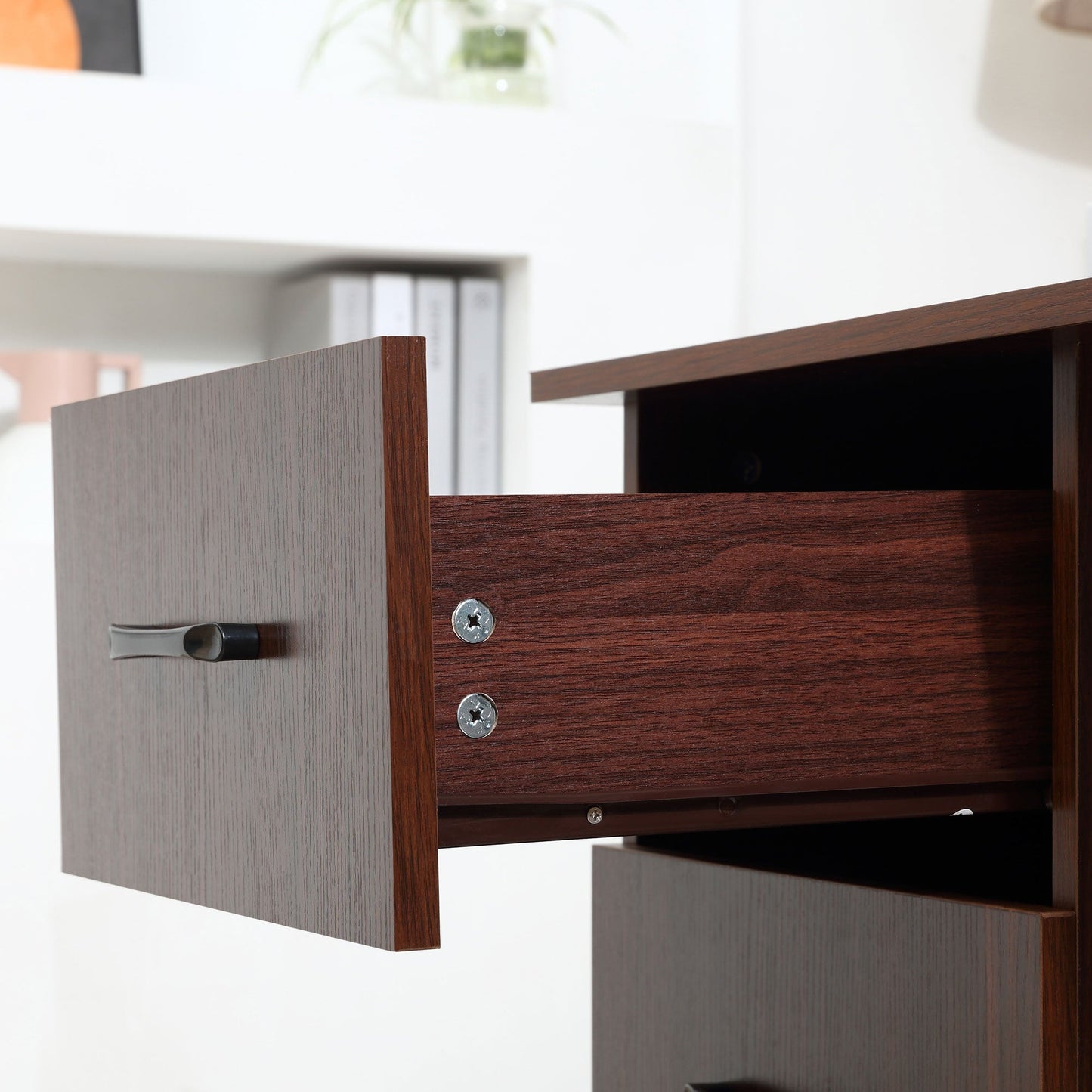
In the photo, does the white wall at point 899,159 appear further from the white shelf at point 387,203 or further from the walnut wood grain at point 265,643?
the walnut wood grain at point 265,643

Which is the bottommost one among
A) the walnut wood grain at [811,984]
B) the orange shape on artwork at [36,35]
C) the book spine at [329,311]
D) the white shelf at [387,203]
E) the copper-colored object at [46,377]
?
the walnut wood grain at [811,984]

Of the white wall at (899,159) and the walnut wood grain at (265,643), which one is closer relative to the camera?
the walnut wood grain at (265,643)

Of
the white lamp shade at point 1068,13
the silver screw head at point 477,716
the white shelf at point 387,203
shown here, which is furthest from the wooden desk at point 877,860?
the white shelf at point 387,203

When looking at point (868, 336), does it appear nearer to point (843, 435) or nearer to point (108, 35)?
point (843, 435)

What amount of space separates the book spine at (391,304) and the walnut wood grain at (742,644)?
0.97 metres

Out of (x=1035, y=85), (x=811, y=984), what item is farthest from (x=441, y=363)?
(x=811, y=984)

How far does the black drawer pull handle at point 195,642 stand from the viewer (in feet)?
1.72

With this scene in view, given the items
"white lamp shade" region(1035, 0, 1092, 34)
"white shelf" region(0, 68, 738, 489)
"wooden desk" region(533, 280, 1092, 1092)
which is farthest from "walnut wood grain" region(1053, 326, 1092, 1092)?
"white shelf" region(0, 68, 738, 489)

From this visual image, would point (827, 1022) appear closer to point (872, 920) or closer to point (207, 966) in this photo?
point (872, 920)

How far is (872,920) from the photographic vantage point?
64 centimetres

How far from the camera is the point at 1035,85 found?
1.19 meters

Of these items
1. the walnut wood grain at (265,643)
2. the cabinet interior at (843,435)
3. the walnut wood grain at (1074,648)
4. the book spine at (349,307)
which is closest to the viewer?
the walnut wood grain at (265,643)

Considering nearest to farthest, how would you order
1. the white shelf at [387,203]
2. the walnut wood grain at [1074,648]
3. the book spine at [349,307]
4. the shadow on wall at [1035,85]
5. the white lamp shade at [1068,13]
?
the walnut wood grain at [1074,648]
the white lamp shade at [1068,13]
the shadow on wall at [1035,85]
the white shelf at [387,203]
the book spine at [349,307]

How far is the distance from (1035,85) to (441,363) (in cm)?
61
